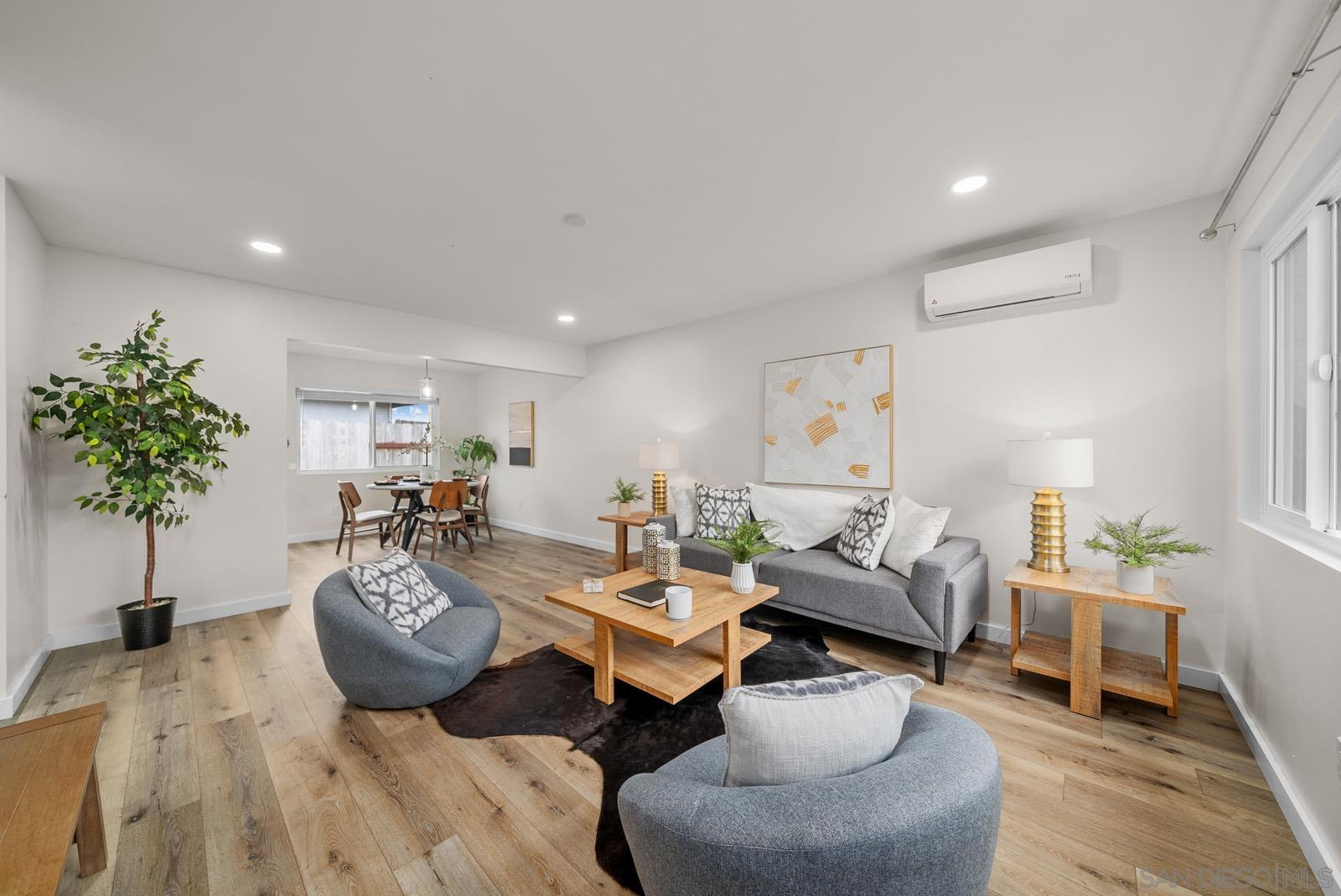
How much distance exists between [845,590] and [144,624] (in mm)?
4263

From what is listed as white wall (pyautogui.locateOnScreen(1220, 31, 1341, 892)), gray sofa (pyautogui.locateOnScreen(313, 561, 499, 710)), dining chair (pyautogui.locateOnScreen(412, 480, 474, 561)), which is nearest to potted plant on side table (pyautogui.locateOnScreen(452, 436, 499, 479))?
dining chair (pyautogui.locateOnScreen(412, 480, 474, 561))

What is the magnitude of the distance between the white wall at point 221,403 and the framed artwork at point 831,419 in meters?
3.50

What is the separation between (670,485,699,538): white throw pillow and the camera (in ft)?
13.8

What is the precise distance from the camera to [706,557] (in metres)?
3.79

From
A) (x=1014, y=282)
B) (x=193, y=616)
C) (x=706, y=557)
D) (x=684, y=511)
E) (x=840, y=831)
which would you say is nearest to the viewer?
(x=840, y=831)

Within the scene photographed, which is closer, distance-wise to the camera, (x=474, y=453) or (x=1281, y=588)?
(x=1281, y=588)

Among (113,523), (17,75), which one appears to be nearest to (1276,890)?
(17,75)

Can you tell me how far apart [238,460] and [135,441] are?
0.71 meters

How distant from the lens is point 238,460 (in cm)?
370

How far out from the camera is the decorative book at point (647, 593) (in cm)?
248

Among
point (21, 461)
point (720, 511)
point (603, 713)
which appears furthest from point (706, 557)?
point (21, 461)

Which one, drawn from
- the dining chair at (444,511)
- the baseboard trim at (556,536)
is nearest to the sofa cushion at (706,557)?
the baseboard trim at (556,536)

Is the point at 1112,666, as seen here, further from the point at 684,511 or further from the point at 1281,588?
the point at 684,511

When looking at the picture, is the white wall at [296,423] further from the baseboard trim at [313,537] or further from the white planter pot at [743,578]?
the white planter pot at [743,578]
